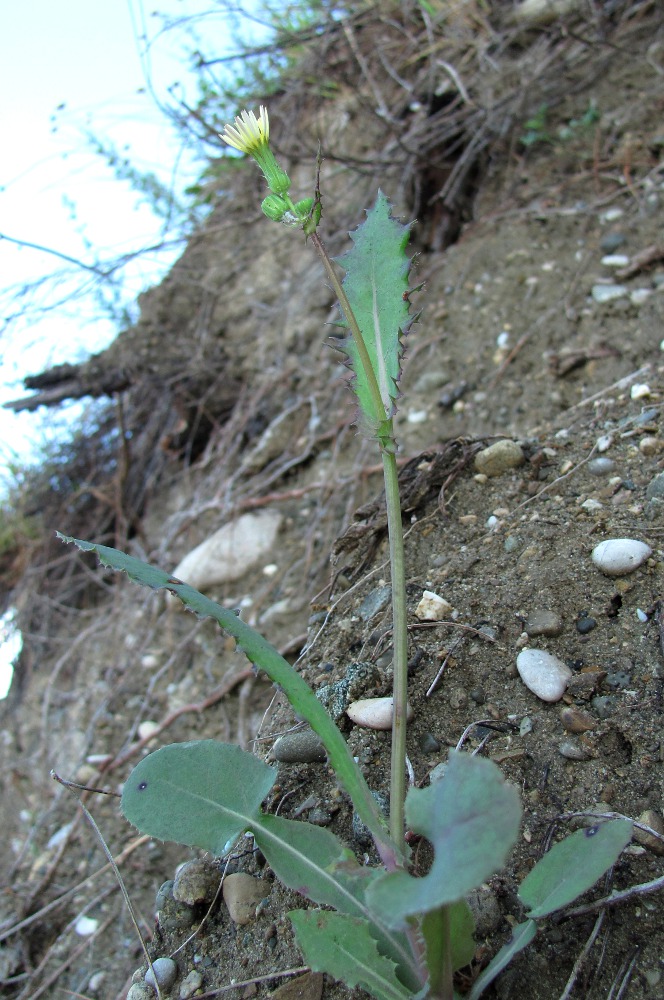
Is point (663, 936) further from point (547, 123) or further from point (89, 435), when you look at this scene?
point (89, 435)

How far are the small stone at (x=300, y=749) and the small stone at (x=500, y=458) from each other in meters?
0.74

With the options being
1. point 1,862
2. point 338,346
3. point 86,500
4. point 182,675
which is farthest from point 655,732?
point 86,500

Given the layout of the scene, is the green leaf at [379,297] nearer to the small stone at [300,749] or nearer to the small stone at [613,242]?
the small stone at [300,749]

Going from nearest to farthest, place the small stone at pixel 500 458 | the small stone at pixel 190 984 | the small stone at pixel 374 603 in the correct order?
1. the small stone at pixel 190 984
2. the small stone at pixel 374 603
3. the small stone at pixel 500 458

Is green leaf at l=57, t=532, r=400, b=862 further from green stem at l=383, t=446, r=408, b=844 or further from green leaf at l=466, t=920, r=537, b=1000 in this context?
green leaf at l=466, t=920, r=537, b=1000

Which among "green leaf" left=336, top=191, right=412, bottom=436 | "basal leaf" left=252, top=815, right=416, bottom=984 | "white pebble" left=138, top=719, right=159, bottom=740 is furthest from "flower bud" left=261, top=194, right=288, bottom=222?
"white pebble" left=138, top=719, right=159, bottom=740

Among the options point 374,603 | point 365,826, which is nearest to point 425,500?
point 374,603

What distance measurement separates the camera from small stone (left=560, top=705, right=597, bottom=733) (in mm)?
1104

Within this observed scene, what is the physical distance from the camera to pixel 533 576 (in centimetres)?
136

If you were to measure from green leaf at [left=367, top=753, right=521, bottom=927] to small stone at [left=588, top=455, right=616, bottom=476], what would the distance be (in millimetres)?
1004

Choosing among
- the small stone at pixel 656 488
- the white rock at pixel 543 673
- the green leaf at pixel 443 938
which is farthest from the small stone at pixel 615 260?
the green leaf at pixel 443 938

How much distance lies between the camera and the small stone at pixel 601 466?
1577 millimetres

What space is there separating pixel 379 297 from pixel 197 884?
0.97 m

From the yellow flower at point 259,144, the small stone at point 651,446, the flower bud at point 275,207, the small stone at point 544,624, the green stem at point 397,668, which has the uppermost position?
the yellow flower at point 259,144
